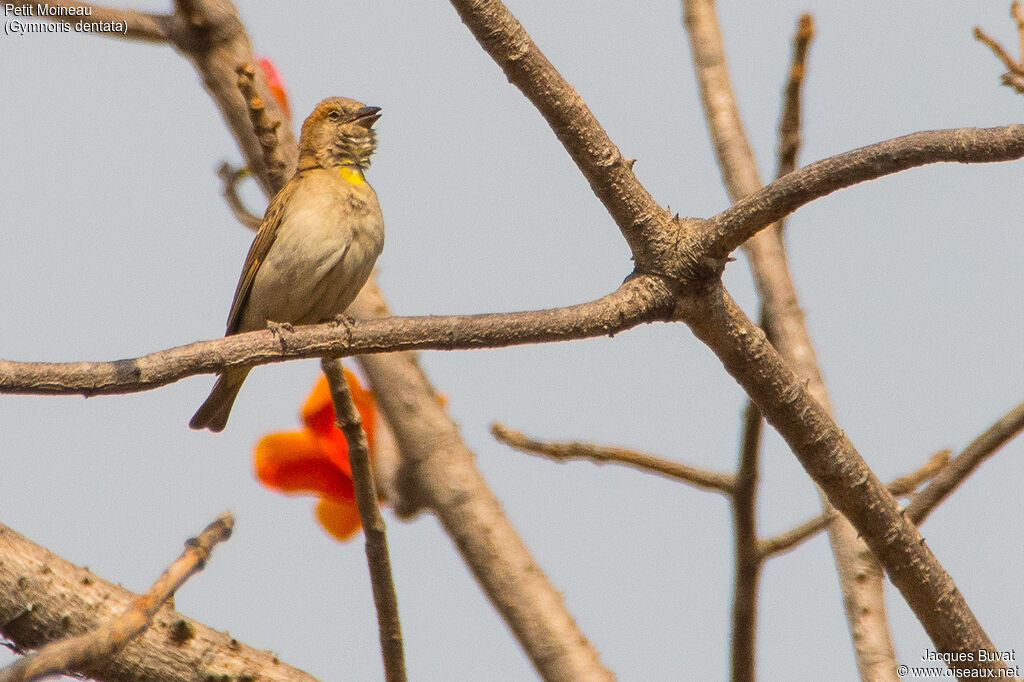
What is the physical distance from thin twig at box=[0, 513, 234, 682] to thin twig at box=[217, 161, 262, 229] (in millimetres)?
3174

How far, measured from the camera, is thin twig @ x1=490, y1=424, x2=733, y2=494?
4566mm

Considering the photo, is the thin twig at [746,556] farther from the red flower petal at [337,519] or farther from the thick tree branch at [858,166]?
the red flower petal at [337,519]

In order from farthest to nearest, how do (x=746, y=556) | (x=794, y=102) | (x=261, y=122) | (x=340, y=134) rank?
(x=340, y=134) → (x=794, y=102) → (x=261, y=122) → (x=746, y=556)

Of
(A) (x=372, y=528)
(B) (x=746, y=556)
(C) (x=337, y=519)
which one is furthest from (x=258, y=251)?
(B) (x=746, y=556)

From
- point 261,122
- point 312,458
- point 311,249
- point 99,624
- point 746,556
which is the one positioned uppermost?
point 311,249

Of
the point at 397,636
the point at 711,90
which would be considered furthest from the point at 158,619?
the point at 711,90

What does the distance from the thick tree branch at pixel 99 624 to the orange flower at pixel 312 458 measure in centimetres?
166

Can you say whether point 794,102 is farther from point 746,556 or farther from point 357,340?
point 357,340

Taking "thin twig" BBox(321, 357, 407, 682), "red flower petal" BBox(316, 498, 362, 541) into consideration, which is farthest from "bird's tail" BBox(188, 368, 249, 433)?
"thin twig" BBox(321, 357, 407, 682)

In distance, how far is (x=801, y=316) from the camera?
5.37m

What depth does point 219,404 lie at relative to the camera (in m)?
6.45

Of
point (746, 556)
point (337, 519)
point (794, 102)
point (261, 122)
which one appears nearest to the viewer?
point (746, 556)

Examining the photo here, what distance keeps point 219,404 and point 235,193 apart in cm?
124

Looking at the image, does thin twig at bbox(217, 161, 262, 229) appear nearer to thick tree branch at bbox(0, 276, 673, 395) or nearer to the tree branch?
the tree branch
